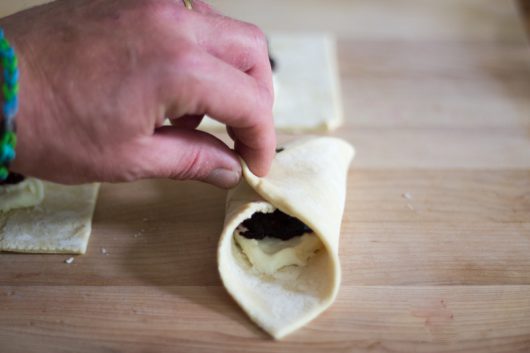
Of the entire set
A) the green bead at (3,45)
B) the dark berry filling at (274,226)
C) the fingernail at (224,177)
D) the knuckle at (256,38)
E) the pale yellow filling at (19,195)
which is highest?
the green bead at (3,45)

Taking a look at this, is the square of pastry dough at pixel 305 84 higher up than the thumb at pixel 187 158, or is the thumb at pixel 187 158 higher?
the thumb at pixel 187 158

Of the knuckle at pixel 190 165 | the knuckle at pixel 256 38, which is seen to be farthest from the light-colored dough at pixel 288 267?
the knuckle at pixel 256 38

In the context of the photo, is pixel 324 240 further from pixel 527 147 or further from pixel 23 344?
pixel 527 147

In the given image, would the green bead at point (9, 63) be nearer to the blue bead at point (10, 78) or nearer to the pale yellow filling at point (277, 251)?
the blue bead at point (10, 78)

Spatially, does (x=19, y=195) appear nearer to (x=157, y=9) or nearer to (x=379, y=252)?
(x=157, y=9)

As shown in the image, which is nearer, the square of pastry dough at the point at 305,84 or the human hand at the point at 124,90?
the human hand at the point at 124,90
